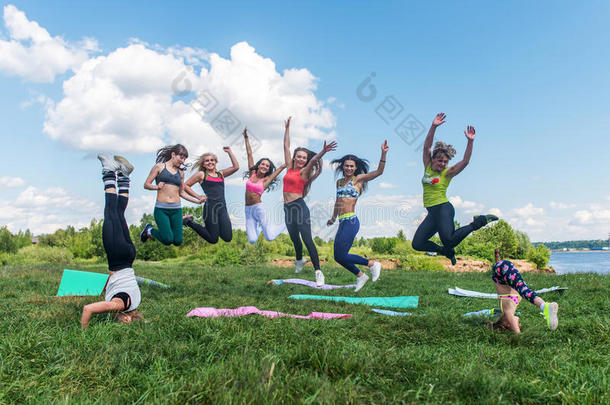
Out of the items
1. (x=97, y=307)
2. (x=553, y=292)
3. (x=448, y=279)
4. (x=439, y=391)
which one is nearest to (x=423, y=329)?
(x=439, y=391)

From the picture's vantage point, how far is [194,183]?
795cm

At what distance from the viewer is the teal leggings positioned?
739 cm

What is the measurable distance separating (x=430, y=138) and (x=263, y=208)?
12.3 ft

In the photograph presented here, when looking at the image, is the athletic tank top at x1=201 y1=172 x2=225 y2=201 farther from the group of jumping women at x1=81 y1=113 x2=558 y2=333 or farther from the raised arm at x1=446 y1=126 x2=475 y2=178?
the raised arm at x1=446 y1=126 x2=475 y2=178

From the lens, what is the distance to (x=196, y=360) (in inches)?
150

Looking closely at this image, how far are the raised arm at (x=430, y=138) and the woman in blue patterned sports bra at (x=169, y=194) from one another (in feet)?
14.8

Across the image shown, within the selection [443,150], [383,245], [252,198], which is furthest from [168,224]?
[383,245]

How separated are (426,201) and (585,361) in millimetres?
3717

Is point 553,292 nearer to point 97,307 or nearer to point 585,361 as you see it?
point 585,361

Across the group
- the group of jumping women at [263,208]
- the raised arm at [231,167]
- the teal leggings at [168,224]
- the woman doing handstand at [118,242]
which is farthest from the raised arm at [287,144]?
the woman doing handstand at [118,242]

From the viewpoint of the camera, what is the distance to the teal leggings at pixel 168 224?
24.2 ft

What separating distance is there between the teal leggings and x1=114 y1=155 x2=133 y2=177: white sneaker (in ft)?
4.54

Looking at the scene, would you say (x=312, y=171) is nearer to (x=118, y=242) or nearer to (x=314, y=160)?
(x=314, y=160)

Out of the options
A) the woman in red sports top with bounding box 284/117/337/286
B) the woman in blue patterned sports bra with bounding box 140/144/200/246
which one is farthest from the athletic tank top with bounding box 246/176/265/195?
the woman in blue patterned sports bra with bounding box 140/144/200/246
